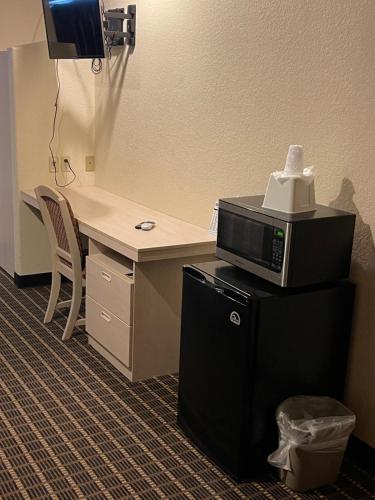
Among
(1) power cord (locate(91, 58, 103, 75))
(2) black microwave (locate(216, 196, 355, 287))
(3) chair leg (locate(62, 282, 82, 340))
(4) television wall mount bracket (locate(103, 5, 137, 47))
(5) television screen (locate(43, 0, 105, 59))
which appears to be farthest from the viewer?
(1) power cord (locate(91, 58, 103, 75))

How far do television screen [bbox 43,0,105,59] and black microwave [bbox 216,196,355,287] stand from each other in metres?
1.84

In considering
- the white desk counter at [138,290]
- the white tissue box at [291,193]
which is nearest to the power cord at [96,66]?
the white desk counter at [138,290]

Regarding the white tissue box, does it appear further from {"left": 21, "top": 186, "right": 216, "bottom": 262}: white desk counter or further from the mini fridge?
{"left": 21, "top": 186, "right": 216, "bottom": 262}: white desk counter

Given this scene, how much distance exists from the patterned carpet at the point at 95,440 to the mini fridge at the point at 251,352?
0.15 m

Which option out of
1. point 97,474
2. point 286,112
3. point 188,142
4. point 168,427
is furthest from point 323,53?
point 97,474

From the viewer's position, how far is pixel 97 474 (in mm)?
2453

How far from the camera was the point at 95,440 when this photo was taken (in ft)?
8.82

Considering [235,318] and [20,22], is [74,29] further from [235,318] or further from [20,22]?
[235,318]

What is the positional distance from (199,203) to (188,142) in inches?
14.1

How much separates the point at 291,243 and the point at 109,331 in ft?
4.56

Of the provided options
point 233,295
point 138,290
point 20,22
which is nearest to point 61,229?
point 138,290

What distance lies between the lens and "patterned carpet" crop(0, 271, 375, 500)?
2383 mm

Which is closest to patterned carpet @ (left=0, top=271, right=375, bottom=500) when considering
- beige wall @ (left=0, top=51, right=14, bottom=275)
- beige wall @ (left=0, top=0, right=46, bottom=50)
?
beige wall @ (left=0, top=51, right=14, bottom=275)

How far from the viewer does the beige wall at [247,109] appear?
2.48 metres
